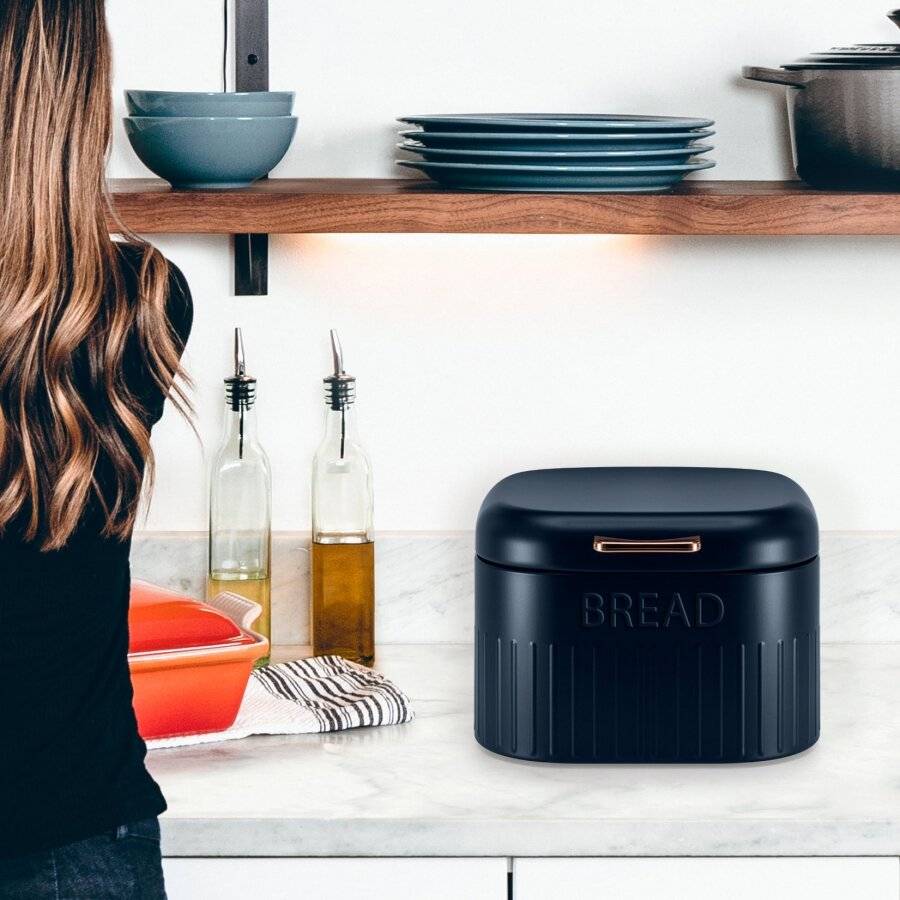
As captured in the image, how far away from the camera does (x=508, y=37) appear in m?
1.85

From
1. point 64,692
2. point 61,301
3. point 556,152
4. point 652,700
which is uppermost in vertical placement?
point 556,152

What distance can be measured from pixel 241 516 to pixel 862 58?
35.0 inches

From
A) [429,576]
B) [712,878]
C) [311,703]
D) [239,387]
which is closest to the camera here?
[712,878]

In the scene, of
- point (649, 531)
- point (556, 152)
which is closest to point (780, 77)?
point (556, 152)

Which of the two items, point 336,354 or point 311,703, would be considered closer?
point 311,703

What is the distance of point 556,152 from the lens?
153 cm

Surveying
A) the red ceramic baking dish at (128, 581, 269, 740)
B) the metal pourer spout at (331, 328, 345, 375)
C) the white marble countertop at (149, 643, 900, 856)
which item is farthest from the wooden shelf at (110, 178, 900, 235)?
the white marble countertop at (149, 643, 900, 856)

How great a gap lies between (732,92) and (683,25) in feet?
0.33

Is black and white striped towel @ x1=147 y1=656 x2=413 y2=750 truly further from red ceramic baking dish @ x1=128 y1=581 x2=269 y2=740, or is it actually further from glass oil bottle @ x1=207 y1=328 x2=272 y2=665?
glass oil bottle @ x1=207 y1=328 x2=272 y2=665

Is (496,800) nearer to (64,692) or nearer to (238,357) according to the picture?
(64,692)

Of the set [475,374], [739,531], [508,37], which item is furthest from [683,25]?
[739,531]

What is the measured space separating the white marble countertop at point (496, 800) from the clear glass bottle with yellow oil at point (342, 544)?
246 millimetres

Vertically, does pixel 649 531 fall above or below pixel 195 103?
below

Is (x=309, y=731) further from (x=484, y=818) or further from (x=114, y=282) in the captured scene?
(x=114, y=282)
